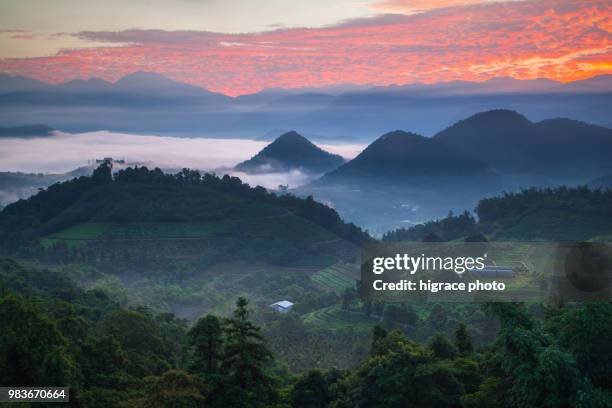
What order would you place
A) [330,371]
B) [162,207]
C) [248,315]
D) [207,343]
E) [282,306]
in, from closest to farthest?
[207,343] → [248,315] → [330,371] → [282,306] → [162,207]

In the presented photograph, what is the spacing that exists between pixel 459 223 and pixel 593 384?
6884 cm

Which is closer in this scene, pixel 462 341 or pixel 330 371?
pixel 330 371

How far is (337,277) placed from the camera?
75.9 meters

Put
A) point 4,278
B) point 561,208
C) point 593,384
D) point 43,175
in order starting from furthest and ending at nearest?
point 43,175, point 561,208, point 4,278, point 593,384

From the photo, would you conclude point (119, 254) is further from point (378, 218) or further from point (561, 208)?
point (378, 218)

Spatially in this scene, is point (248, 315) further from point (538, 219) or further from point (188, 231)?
point (188, 231)

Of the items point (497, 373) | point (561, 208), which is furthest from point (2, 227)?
point (497, 373)

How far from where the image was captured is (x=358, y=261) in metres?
83.1

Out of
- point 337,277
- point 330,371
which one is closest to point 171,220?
point 337,277

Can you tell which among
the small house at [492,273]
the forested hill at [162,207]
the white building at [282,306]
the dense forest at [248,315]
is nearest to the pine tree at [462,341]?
the dense forest at [248,315]

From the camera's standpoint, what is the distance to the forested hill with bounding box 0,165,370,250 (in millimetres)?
85875

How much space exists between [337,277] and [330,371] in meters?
50.8

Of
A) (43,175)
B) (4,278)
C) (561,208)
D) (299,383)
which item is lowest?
(299,383)

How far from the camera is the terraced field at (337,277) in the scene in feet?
237
